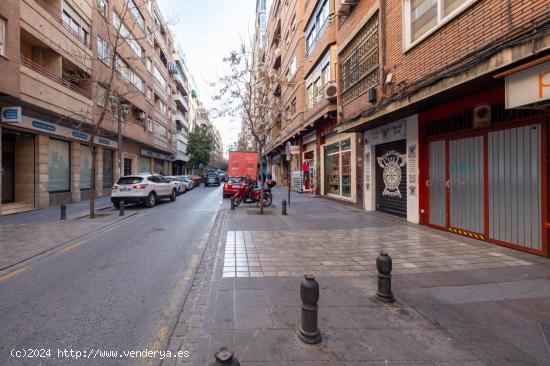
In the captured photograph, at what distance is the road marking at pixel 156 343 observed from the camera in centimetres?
273

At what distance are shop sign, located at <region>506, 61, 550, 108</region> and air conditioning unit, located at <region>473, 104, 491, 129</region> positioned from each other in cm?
181

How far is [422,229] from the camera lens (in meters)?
8.69

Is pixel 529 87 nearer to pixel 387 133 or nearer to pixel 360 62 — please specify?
pixel 387 133

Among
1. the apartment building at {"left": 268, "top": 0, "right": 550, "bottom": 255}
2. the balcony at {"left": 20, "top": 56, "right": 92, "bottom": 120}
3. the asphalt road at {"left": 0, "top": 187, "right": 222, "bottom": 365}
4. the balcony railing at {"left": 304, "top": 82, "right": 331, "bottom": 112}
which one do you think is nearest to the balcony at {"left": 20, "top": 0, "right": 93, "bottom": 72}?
the balcony at {"left": 20, "top": 56, "right": 92, "bottom": 120}

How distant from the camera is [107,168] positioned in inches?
922

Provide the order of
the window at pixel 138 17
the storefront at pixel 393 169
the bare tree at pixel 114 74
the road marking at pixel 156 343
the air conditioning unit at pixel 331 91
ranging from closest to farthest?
the road marking at pixel 156 343 < the storefront at pixel 393 169 < the air conditioning unit at pixel 331 91 < the bare tree at pixel 114 74 < the window at pixel 138 17

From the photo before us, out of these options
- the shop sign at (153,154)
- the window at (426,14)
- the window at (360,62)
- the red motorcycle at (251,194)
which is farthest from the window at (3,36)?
the shop sign at (153,154)

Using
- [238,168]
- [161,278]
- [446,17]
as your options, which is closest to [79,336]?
[161,278]

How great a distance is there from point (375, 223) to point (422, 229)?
4.83 ft

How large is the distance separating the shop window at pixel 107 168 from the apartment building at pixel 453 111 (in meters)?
18.5

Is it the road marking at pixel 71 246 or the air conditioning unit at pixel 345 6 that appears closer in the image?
the road marking at pixel 71 246

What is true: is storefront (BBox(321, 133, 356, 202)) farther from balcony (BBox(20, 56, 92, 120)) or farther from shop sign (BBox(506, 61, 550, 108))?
balcony (BBox(20, 56, 92, 120))

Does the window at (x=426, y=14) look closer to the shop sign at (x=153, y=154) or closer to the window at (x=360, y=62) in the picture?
the window at (x=360, y=62)

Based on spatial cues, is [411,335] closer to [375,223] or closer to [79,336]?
[79,336]
